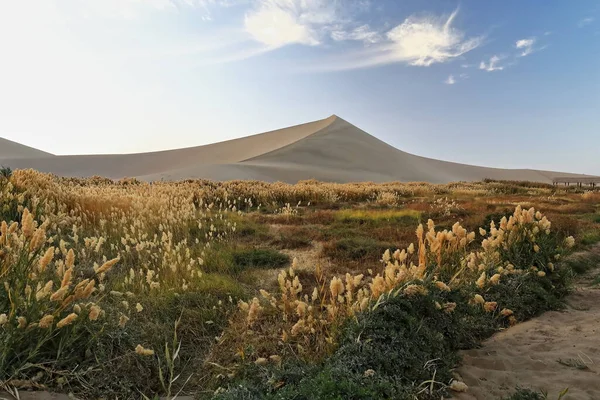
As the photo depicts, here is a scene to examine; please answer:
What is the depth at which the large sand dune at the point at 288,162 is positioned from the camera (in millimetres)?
48062

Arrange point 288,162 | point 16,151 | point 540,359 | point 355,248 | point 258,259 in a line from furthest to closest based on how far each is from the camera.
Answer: point 16,151 → point 288,162 → point 355,248 → point 258,259 → point 540,359

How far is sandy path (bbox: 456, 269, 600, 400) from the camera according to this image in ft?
9.09

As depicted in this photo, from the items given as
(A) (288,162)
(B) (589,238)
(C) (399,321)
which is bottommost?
(B) (589,238)

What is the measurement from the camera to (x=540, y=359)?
321 centimetres

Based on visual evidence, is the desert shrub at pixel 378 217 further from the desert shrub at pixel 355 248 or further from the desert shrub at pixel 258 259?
the desert shrub at pixel 258 259

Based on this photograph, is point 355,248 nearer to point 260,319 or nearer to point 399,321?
point 260,319

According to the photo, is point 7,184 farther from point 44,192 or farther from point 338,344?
point 338,344

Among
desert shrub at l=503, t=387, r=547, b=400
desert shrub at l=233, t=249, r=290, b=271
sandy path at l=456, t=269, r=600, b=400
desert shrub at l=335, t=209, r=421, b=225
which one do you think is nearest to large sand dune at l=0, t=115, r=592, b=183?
desert shrub at l=335, t=209, r=421, b=225

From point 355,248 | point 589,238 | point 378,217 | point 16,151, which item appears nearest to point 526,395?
point 355,248

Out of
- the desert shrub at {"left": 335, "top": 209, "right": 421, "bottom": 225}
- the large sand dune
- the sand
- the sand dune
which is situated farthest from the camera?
the sand dune

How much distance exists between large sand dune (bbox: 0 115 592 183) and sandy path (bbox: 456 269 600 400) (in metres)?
37.8

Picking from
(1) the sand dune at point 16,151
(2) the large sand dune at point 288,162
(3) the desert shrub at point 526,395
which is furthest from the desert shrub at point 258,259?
(1) the sand dune at point 16,151

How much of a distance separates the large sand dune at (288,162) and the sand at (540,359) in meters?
37.8

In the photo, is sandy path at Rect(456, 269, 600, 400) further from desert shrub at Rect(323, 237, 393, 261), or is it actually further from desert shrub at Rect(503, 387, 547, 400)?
desert shrub at Rect(323, 237, 393, 261)
